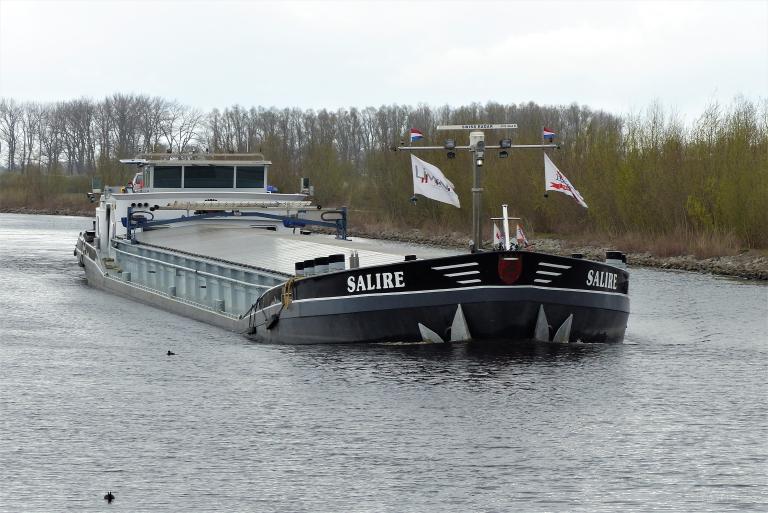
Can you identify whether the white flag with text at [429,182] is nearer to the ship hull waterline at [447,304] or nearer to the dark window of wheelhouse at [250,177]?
the ship hull waterline at [447,304]

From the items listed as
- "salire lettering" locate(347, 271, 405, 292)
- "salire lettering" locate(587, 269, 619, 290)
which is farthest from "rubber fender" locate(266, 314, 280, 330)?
"salire lettering" locate(587, 269, 619, 290)

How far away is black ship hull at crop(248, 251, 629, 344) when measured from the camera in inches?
789

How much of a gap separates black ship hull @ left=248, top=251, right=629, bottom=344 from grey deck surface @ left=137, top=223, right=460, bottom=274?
1.32 meters

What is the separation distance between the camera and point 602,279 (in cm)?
2159

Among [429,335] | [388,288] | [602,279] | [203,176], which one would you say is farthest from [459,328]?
[203,176]

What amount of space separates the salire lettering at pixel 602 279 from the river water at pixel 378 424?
1.17 meters

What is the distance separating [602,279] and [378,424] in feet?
23.5

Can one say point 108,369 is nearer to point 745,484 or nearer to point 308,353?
point 308,353

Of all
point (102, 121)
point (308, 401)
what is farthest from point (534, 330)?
point (102, 121)

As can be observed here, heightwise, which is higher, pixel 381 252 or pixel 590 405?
pixel 381 252

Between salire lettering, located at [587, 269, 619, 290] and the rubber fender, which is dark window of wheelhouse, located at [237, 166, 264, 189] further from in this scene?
salire lettering, located at [587, 269, 619, 290]

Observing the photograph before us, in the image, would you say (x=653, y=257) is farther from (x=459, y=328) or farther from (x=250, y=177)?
(x=459, y=328)

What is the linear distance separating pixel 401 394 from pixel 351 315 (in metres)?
3.24

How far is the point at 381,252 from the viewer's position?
24984mm
